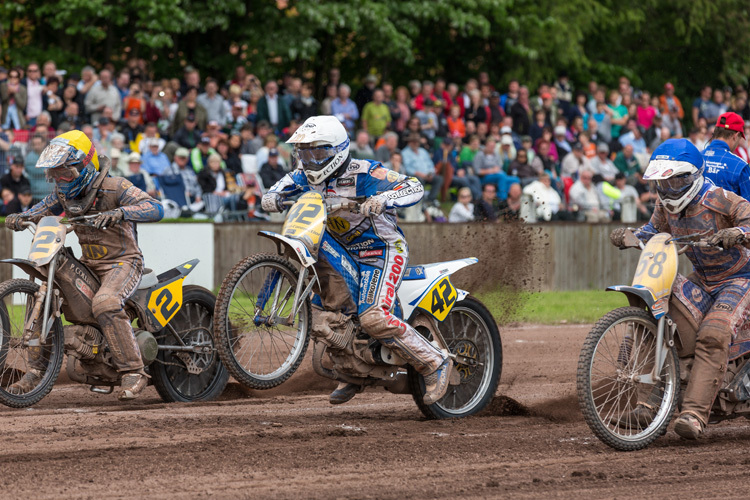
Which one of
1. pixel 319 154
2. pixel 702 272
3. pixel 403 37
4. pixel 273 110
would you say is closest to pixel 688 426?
pixel 702 272

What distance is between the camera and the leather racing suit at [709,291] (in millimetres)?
6801

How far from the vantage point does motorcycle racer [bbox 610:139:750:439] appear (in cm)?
679

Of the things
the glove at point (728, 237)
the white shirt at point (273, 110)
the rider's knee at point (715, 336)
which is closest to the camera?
the glove at point (728, 237)

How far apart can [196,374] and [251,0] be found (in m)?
15.5

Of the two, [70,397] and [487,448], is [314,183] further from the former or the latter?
[70,397]

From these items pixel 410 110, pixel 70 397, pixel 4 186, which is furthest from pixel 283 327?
pixel 410 110

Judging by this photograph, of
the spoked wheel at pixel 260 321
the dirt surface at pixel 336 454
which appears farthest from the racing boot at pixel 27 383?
the spoked wheel at pixel 260 321

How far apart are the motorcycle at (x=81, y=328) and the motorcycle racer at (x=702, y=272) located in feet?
11.1

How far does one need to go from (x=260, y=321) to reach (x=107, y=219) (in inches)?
55.2

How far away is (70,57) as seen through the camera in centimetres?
2238

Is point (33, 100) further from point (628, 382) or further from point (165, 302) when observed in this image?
point (628, 382)

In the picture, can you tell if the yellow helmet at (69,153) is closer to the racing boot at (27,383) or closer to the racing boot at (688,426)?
the racing boot at (27,383)

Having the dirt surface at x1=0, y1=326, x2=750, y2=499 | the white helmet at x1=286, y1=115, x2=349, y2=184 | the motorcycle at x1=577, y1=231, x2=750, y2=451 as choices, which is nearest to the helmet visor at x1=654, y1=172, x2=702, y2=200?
the motorcycle at x1=577, y1=231, x2=750, y2=451

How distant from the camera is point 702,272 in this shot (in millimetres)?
7199
